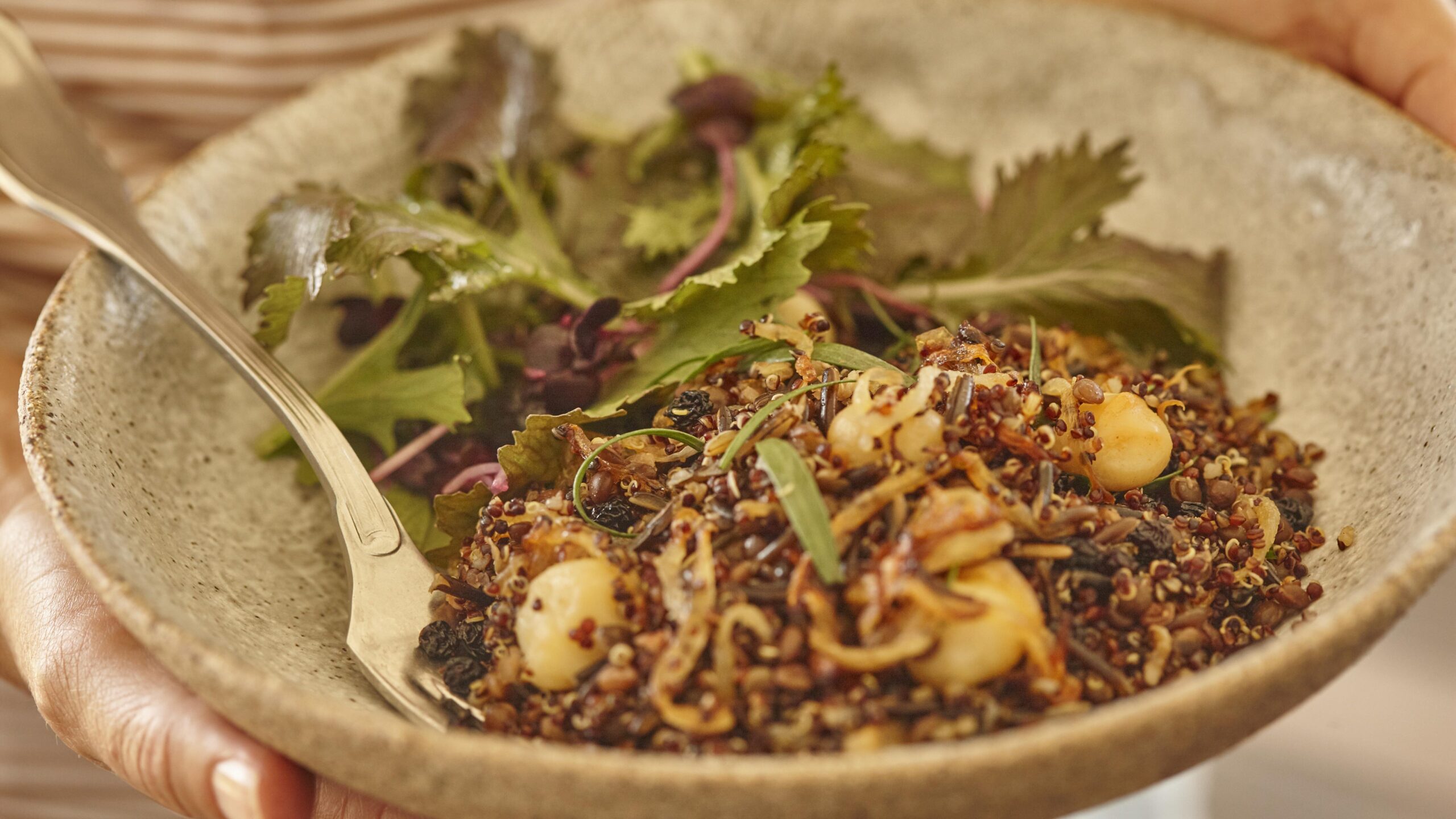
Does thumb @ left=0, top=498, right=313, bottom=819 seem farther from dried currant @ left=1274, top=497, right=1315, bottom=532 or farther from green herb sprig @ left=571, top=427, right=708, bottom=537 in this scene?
dried currant @ left=1274, top=497, right=1315, bottom=532

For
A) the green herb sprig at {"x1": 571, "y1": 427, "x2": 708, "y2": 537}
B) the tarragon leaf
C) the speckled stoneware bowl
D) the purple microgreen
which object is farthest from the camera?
the purple microgreen

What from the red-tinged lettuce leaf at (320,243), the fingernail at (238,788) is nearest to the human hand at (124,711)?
the fingernail at (238,788)

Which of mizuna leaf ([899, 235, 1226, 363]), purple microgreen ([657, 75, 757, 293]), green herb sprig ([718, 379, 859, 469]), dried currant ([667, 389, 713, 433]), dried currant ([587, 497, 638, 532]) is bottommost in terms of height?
dried currant ([587, 497, 638, 532])

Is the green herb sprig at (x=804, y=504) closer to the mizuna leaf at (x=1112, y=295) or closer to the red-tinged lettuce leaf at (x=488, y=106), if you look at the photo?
the mizuna leaf at (x=1112, y=295)

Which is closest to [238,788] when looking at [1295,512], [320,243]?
[320,243]

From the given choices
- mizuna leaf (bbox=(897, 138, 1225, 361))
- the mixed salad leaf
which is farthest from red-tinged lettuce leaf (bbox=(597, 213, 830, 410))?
mizuna leaf (bbox=(897, 138, 1225, 361))

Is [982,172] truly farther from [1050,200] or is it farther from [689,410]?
[689,410]

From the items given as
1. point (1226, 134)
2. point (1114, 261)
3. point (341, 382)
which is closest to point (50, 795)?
point (341, 382)
